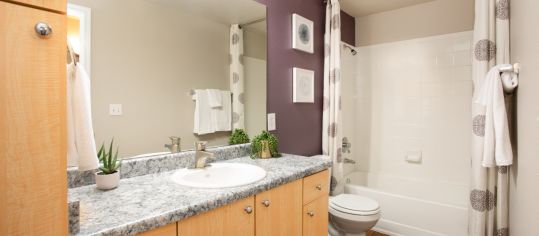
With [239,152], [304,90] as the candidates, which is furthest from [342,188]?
[239,152]

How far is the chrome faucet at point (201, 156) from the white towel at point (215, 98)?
29 centimetres

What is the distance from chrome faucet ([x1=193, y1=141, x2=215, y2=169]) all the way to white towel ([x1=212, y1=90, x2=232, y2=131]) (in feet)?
0.72

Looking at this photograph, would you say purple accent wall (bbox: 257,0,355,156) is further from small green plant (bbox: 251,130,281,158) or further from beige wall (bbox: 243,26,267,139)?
small green plant (bbox: 251,130,281,158)

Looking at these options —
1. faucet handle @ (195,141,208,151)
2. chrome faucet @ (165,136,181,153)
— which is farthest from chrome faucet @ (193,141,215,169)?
chrome faucet @ (165,136,181,153)

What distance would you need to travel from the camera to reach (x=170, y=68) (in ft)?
4.73

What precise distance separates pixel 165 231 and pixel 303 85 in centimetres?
173

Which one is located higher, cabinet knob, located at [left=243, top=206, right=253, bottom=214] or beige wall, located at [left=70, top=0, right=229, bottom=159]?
beige wall, located at [left=70, top=0, right=229, bottom=159]

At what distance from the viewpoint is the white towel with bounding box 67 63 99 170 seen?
2.49ft

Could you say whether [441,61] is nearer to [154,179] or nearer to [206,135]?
[206,135]

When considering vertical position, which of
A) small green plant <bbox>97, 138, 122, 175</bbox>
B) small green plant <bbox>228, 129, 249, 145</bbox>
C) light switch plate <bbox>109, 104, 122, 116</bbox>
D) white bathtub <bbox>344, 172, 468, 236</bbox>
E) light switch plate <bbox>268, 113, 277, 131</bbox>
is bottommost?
white bathtub <bbox>344, 172, 468, 236</bbox>

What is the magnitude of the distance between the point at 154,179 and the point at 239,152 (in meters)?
0.65

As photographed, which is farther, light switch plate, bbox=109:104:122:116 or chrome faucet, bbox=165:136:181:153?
chrome faucet, bbox=165:136:181:153

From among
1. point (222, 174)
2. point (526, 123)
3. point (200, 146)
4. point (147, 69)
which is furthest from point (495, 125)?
point (147, 69)

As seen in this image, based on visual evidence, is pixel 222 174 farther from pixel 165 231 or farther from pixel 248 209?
pixel 165 231
